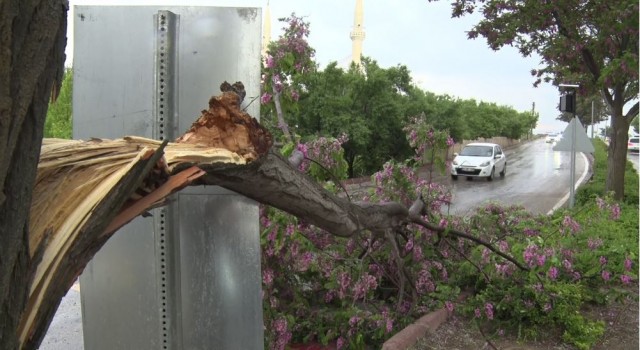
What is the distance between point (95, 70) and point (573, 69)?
11.7 m

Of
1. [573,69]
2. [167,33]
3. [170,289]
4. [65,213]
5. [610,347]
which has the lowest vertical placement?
[610,347]

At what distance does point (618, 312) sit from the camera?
5051mm

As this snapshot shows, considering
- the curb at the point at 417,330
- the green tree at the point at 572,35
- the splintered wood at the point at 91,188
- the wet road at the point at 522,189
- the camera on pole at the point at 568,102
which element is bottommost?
the wet road at the point at 522,189

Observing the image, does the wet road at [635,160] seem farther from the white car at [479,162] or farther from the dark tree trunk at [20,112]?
the dark tree trunk at [20,112]

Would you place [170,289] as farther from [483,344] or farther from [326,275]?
[483,344]

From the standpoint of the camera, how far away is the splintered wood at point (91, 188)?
1.32 meters

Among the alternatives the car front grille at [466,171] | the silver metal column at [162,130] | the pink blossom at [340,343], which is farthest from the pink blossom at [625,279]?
the car front grille at [466,171]

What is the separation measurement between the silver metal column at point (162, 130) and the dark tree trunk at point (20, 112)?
163 cm

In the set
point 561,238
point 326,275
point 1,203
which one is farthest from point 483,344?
point 1,203

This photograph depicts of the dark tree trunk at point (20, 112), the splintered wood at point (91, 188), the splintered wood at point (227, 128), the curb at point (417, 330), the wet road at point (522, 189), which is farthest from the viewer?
the wet road at point (522, 189)

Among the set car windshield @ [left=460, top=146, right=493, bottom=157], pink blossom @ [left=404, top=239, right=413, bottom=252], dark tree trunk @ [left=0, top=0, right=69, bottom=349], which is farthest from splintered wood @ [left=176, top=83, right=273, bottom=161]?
car windshield @ [left=460, top=146, right=493, bottom=157]

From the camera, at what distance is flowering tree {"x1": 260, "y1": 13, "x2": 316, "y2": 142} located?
166 inches

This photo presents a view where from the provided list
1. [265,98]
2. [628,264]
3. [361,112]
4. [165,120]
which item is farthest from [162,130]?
[361,112]

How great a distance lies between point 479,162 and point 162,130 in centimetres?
2087
